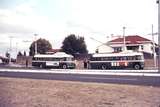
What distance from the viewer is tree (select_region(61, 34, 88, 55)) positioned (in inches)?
3745

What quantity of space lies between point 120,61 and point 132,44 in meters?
33.4

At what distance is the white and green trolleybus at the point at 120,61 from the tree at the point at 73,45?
3906cm

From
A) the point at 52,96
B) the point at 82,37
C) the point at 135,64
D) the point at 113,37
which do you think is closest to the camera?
the point at 52,96

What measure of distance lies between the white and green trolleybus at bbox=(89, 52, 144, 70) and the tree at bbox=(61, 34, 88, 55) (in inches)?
1538

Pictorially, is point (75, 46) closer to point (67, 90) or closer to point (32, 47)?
point (32, 47)

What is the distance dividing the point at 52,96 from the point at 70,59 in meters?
47.7

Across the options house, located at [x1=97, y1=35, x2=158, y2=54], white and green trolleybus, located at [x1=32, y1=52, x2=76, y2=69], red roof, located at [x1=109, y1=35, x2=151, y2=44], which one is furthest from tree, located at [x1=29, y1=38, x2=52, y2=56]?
white and green trolleybus, located at [x1=32, y1=52, x2=76, y2=69]

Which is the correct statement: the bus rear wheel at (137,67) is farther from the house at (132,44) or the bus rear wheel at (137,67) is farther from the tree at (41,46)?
the tree at (41,46)

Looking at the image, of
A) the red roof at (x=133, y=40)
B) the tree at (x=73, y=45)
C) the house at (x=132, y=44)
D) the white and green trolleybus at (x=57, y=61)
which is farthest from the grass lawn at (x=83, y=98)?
the tree at (x=73, y=45)

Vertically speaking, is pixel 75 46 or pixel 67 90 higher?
pixel 75 46

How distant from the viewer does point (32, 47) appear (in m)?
110

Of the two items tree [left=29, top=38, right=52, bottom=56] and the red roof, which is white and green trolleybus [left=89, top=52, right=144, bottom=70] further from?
tree [left=29, top=38, right=52, bottom=56]

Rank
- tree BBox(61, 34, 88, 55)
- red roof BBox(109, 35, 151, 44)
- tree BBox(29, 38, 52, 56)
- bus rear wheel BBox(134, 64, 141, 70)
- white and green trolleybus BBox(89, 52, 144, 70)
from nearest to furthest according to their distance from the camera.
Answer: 1. bus rear wheel BBox(134, 64, 141, 70)
2. white and green trolleybus BBox(89, 52, 144, 70)
3. red roof BBox(109, 35, 151, 44)
4. tree BBox(61, 34, 88, 55)
5. tree BBox(29, 38, 52, 56)

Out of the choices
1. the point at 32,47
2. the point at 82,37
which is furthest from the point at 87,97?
the point at 32,47
